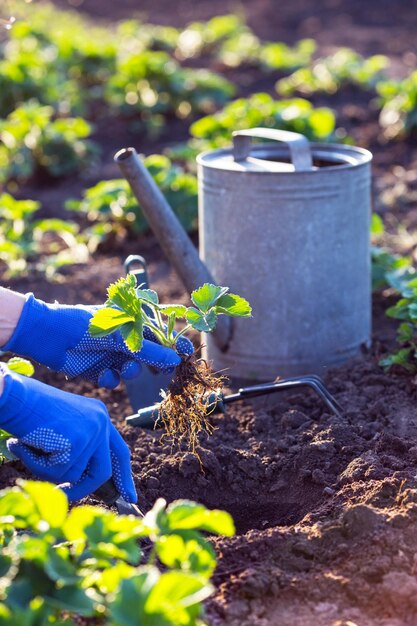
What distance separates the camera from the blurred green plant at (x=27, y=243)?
4398 mm

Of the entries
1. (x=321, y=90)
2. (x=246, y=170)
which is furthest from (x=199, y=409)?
(x=321, y=90)

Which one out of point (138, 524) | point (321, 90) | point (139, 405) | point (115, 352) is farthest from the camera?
point (321, 90)

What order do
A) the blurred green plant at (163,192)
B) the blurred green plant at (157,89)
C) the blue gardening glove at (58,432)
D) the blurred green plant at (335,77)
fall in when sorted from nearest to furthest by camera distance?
the blue gardening glove at (58,432)
the blurred green plant at (163,192)
the blurred green plant at (157,89)
the blurred green plant at (335,77)

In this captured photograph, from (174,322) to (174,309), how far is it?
0.24 ft

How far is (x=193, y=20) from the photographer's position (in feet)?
49.6

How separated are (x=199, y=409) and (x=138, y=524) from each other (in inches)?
39.2

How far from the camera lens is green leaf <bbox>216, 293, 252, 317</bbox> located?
7.63 ft

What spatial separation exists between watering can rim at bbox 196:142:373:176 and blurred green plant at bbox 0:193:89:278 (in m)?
1.05

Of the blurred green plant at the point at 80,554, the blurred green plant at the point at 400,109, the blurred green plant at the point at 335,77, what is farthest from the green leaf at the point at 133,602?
the blurred green plant at the point at 335,77

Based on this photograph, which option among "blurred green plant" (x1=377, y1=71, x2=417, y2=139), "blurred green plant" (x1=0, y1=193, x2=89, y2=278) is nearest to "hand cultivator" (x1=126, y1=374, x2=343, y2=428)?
"blurred green plant" (x1=0, y1=193, x2=89, y2=278)

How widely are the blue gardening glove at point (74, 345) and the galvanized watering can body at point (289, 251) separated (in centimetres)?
78

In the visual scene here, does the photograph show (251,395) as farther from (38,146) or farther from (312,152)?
(38,146)

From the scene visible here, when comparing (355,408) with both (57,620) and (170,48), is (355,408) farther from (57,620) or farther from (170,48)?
(170,48)

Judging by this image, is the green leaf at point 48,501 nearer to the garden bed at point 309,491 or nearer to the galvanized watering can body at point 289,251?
the garden bed at point 309,491
